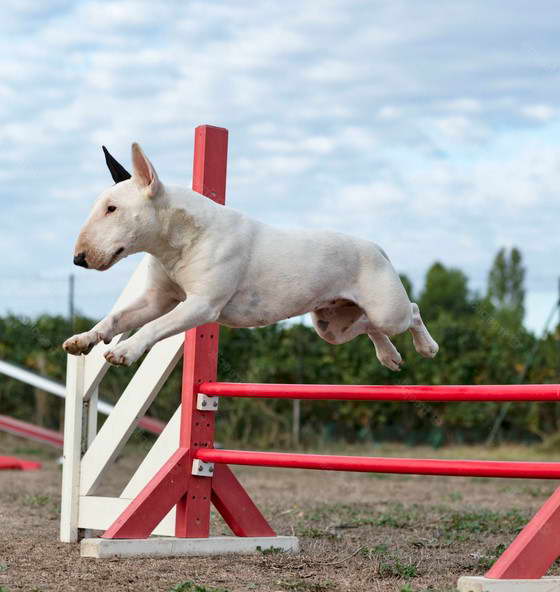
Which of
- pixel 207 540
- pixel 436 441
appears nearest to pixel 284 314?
pixel 207 540

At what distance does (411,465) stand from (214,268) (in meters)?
1.15

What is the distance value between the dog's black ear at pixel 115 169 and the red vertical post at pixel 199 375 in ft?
3.64

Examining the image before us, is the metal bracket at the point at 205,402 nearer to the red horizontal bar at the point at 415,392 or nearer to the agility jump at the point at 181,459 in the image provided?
the agility jump at the point at 181,459

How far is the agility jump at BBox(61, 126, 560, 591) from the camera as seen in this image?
4121 millimetres

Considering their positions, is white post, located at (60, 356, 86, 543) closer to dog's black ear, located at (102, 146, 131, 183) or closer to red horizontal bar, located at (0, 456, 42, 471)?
dog's black ear, located at (102, 146, 131, 183)

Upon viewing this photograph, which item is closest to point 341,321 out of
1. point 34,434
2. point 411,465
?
point 411,465

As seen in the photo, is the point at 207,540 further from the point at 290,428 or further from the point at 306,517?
the point at 290,428

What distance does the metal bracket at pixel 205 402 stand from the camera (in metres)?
4.60

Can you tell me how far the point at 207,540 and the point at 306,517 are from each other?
1.92m

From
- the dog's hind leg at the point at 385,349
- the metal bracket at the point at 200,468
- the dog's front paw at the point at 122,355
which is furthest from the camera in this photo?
the metal bracket at the point at 200,468

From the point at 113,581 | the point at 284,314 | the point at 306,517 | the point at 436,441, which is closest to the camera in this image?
the point at 284,314

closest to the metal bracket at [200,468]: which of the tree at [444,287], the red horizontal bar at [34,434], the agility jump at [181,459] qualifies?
the agility jump at [181,459]

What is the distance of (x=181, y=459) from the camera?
450cm

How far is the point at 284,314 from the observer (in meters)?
3.43
